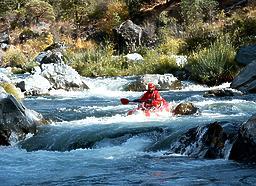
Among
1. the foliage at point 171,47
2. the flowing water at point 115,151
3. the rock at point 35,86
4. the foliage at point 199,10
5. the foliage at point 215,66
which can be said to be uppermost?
the foliage at point 199,10

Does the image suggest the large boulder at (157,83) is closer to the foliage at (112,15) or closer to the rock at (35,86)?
the rock at (35,86)

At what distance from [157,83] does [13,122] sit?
7.84 m

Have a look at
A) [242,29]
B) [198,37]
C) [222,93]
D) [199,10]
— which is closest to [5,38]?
[199,10]

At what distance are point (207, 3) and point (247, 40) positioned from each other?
7105mm

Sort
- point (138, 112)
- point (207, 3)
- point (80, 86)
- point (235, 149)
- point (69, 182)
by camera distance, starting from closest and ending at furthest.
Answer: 1. point (69, 182)
2. point (235, 149)
3. point (138, 112)
4. point (80, 86)
5. point (207, 3)

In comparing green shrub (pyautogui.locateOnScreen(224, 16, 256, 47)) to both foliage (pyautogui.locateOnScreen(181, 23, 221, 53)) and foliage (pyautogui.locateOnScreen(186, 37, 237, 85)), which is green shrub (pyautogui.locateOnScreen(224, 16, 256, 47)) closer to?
foliage (pyautogui.locateOnScreen(181, 23, 221, 53))

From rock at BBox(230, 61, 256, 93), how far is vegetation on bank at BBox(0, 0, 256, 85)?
71.1 inches

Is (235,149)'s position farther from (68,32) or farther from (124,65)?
(68,32)

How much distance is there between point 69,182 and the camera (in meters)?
5.80

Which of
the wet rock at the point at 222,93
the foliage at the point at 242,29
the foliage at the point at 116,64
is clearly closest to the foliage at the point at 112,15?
the foliage at the point at 116,64

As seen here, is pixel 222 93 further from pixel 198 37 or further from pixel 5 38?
pixel 5 38

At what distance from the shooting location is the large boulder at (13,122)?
9.16 metres

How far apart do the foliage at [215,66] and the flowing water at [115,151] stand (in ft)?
11.6

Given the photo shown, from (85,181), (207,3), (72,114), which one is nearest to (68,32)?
(207,3)
